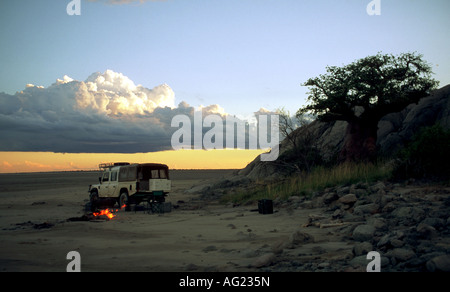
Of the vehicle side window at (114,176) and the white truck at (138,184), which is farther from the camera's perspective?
the vehicle side window at (114,176)

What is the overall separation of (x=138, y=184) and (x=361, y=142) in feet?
48.1

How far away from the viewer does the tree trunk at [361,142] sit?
24.9m

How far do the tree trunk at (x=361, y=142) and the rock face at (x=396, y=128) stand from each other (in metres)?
1.32

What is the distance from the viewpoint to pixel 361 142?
25281 millimetres

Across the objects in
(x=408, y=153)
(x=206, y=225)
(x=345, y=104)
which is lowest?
(x=206, y=225)

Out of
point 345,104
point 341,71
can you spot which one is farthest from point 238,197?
point 341,71

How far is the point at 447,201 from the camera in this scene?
38.6ft

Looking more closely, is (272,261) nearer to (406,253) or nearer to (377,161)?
(406,253)

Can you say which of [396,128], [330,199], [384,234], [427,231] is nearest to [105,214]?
[330,199]

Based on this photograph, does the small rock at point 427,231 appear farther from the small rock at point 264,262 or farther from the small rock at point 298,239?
the small rock at point 264,262

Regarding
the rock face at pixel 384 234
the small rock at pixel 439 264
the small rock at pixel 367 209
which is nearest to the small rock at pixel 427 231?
the rock face at pixel 384 234

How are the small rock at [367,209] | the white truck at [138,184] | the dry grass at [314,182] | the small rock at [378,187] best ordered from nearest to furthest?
the small rock at [367,209] < the small rock at [378,187] < the dry grass at [314,182] < the white truck at [138,184]

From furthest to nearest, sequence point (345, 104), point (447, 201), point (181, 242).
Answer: point (345, 104) < point (447, 201) < point (181, 242)

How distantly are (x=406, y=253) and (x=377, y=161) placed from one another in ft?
58.9
